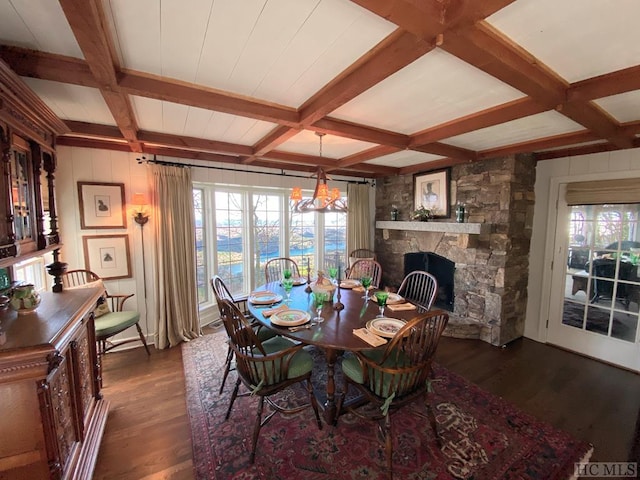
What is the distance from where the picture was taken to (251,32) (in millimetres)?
1156

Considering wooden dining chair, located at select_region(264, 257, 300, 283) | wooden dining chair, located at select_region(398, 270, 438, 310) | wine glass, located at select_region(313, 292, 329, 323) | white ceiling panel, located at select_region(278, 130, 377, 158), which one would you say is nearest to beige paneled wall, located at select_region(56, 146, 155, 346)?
wooden dining chair, located at select_region(264, 257, 300, 283)

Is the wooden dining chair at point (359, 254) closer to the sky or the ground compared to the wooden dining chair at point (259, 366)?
closer to the sky

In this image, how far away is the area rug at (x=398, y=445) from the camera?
1.67m

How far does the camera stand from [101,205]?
2977 mm

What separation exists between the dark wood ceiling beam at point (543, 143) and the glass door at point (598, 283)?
3.31 feet

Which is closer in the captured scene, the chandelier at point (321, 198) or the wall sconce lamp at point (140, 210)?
the chandelier at point (321, 198)

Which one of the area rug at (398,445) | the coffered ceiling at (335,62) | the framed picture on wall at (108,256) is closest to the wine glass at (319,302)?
the area rug at (398,445)

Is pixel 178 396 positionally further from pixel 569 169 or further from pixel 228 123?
pixel 569 169

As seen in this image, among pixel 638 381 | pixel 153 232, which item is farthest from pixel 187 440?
pixel 638 381

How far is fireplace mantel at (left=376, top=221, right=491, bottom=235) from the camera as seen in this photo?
10.6 ft

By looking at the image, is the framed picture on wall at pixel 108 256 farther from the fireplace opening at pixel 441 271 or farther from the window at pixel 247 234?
the fireplace opening at pixel 441 271

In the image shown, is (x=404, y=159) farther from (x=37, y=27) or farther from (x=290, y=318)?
(x=37, y=27)

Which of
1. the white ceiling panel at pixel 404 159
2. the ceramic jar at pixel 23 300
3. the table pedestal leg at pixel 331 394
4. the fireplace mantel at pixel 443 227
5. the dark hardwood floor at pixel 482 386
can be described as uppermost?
the white ceiling panel at pixel 404 159

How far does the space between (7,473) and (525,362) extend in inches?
161
